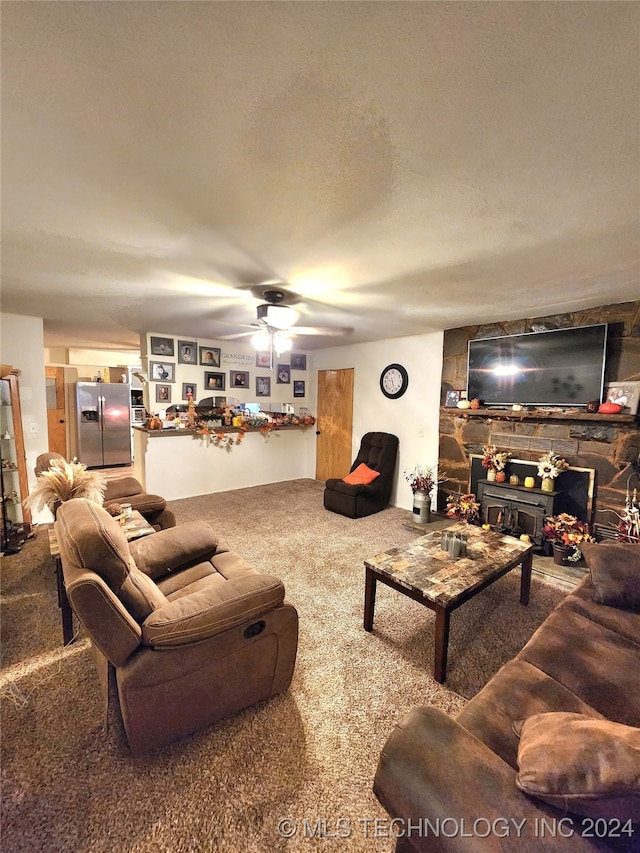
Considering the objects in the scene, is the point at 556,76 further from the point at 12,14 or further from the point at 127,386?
the point at 127,386

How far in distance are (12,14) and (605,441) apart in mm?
4183

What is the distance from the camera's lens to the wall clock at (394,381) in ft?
15.6

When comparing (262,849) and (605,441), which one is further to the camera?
(605,441)

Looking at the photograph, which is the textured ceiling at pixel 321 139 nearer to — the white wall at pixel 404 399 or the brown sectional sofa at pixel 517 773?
the brown sectional sofa at pixel 517 773

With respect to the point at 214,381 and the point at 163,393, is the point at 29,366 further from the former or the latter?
the point at 214,381

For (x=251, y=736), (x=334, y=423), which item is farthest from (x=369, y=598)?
(x=334, y=423)

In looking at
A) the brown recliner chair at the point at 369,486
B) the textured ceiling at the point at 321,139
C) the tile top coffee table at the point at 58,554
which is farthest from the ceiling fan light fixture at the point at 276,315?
the brown recliner chair at the point at 369,486

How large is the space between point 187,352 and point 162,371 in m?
0.44

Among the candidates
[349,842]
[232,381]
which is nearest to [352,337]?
[232,381]

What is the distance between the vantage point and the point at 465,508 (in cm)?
390

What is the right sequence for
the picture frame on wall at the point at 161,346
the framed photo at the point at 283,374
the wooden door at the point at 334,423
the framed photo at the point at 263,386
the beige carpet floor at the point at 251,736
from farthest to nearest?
the framed photo at the point at 283,374, the framed photo at the point at 263,386, the wooden door at the point at 334,423, the picture frame on wall at the point at 161,346, the beige carpet floor at the point at 251,736

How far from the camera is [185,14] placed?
77 cm

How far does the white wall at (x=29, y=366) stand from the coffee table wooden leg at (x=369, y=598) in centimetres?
380

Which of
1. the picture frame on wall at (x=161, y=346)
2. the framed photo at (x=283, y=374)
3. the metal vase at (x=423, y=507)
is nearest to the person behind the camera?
the metal vase at (x=423, y=507)
